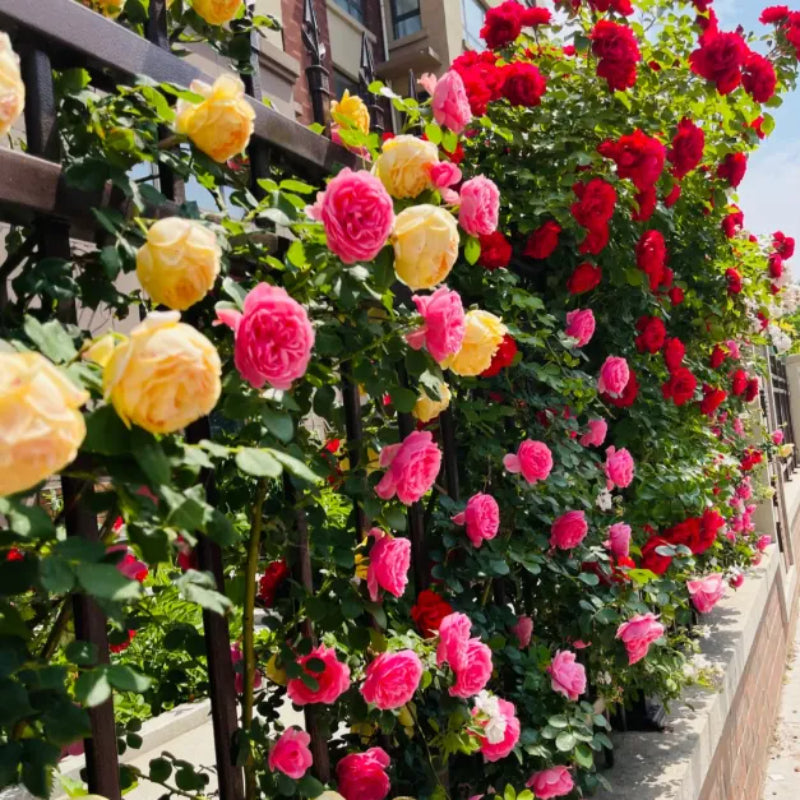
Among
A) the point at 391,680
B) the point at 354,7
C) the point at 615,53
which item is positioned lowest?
the point at 391,680

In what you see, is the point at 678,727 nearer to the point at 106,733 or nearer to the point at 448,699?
the point at 448,699

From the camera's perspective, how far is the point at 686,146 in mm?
2469

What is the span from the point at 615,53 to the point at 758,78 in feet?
2.18

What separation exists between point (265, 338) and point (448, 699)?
0.86 m

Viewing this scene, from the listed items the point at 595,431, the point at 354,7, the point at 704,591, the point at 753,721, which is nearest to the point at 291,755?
the point at 595,431

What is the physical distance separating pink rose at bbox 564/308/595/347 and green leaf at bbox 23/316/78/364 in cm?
166

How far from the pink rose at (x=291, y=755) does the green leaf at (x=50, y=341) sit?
62cm

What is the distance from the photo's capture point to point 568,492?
2043 mm

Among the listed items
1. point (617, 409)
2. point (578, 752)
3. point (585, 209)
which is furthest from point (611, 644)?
point (585, 209)

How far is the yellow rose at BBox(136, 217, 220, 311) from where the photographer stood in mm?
837

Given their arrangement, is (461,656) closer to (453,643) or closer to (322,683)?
(453,643)

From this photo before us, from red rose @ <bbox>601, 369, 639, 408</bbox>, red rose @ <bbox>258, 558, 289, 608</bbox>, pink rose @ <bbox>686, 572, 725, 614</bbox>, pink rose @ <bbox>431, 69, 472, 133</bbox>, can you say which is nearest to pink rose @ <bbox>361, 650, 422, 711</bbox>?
red rose @ <bbox>258, 558, 289, 608</bbox>

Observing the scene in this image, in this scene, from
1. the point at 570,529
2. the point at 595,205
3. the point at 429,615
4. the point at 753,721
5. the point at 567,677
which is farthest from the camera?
the point at 753,721

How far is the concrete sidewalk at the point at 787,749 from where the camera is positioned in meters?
3.81
